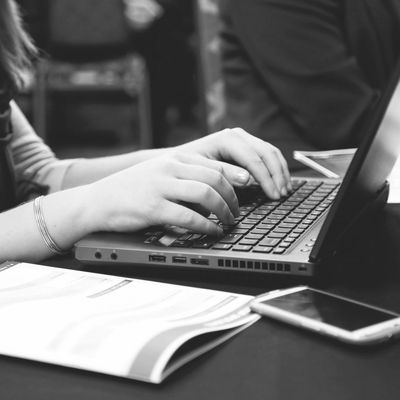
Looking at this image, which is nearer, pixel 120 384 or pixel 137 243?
pixel 120 384

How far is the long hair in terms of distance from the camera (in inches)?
46.4

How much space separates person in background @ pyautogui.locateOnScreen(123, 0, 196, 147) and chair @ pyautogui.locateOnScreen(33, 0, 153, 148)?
0.48 feet

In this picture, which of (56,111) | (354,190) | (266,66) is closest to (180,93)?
(56,111)

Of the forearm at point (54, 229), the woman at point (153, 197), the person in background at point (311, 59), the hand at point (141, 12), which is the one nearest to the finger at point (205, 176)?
the woman at point (153, 197)

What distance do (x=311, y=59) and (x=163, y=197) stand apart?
3.12 feet

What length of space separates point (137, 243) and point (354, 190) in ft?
0.70

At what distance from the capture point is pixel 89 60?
3375 millimetres

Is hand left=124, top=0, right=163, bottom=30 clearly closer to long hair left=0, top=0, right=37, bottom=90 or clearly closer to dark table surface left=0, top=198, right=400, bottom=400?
long hair left=0, top=0, right=37, bottom=90

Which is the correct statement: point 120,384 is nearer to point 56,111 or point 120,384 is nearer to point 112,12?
point 112,12

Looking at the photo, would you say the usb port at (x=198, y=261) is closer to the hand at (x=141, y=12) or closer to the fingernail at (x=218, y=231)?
the fingernail at (x=218, y=231)

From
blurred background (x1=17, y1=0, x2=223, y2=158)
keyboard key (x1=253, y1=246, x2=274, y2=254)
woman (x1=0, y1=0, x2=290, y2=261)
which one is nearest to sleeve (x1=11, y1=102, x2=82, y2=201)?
woman (x1=0, y1=0, x2=290, y2=261)

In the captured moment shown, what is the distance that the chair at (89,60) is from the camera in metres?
3.18

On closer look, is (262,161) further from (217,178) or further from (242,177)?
(217,178)

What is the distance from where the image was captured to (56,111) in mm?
4043
